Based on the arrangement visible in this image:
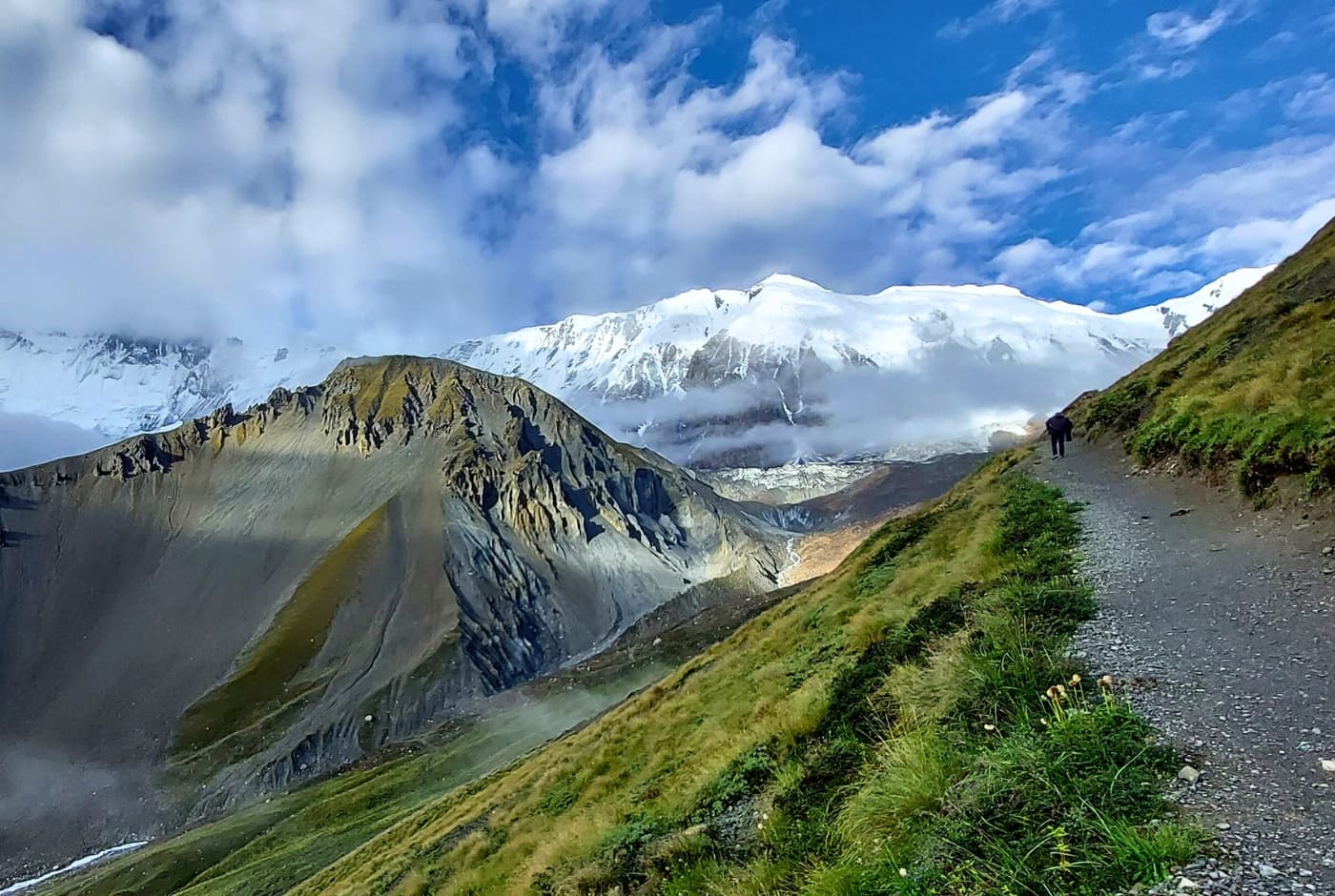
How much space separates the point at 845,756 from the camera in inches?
420

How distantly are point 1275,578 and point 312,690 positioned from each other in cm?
17337

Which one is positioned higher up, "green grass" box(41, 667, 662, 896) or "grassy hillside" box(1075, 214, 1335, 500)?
"grassy hillside" box(1075, 214, 1335, 500)

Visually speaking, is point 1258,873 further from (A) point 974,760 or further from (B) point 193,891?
(B) point 193,891

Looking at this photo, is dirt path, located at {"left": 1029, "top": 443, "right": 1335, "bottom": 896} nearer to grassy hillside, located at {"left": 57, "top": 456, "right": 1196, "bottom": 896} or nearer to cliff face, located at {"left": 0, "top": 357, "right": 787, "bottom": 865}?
grassy hillside, located at {"left": 57, "top": 456, "right": 1196, "bottom": 896}

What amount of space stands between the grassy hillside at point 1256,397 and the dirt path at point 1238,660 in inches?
41.6

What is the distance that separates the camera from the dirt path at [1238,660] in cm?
590

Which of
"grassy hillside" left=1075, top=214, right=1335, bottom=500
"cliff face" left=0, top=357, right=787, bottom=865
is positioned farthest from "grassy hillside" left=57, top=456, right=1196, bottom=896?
"cliff face" left=0, top=357, right=787, bottom=865

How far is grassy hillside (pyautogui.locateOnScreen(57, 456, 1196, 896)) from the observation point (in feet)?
22.0

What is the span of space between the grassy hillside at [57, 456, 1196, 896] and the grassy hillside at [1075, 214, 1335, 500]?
3570 mm

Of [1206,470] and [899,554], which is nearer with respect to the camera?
[1206,470]

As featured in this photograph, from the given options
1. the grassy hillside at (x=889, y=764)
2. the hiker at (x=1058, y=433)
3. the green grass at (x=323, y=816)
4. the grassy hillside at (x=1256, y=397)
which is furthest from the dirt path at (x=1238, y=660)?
the green grass at (x=323, y=816)

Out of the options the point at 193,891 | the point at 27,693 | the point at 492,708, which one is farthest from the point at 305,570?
the point at 193,891

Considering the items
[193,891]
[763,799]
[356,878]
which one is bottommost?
[193,891]

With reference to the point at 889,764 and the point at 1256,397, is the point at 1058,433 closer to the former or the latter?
the point at 1256,397
